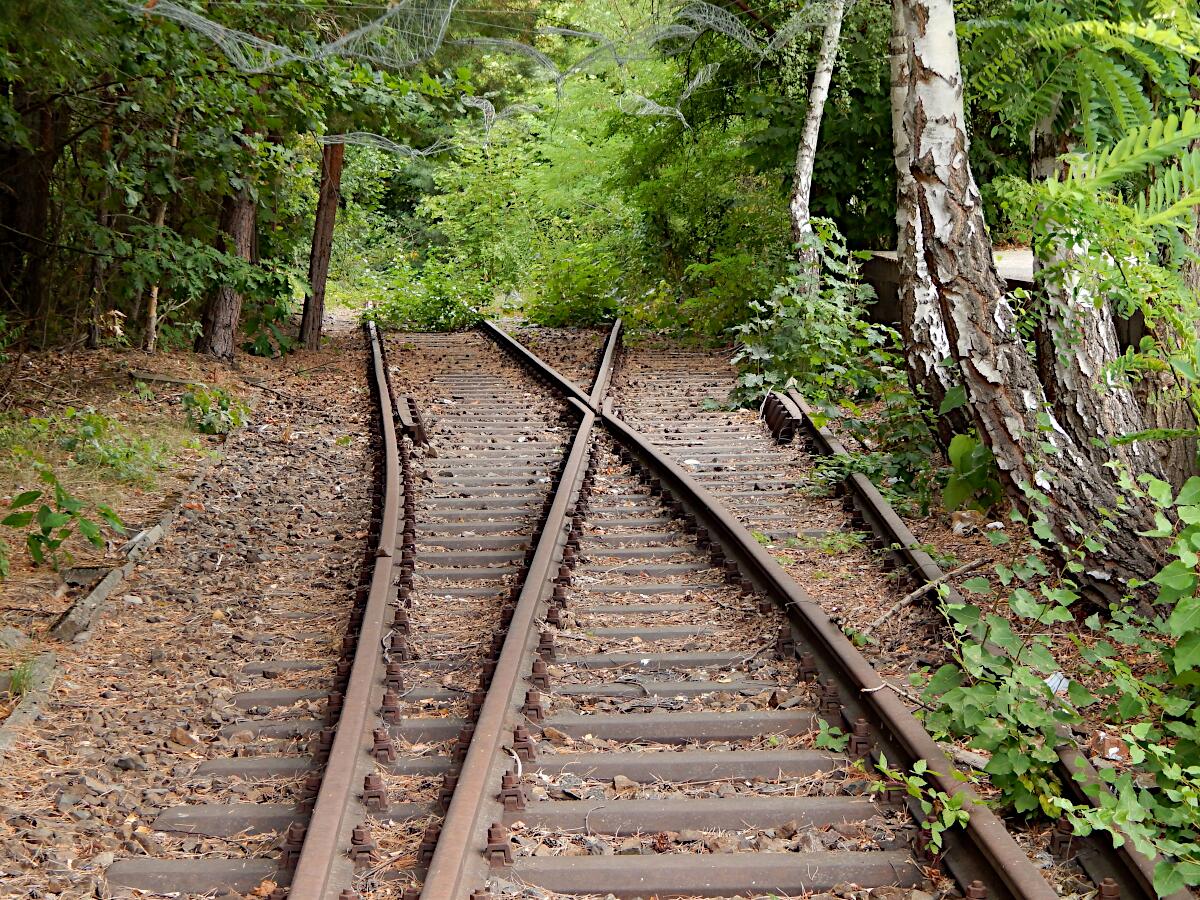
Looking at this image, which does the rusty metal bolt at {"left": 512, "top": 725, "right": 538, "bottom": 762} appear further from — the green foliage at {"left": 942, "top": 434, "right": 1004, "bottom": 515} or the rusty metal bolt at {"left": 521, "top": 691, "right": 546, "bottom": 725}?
the green foliage at {"left": 942, "top": 434, "right": 1004, "bottom": 515}

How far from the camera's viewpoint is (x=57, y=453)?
29.7 ft

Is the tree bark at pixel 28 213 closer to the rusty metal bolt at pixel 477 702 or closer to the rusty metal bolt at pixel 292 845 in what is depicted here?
the rusty metal bolt at pixel 477 702

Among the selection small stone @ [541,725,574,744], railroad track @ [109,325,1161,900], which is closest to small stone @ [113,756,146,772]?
railroad track @ [109,325,1161,900]

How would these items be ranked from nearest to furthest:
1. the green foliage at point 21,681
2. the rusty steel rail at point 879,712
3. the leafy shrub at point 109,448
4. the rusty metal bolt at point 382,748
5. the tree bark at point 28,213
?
the rusty steel rail at point 879,712 → the rusty metal bolt at point 382,748 → the green foliage at point 21,681 → the leafy shrub at point 109,448 → the tree bark at point 28,213

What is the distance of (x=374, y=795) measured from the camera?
3832 millimetres

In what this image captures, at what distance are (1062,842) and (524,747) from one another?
5.87 feet

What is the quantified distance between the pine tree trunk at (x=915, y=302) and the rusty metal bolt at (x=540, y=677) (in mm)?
3579

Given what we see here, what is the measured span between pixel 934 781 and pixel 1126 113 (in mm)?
3938

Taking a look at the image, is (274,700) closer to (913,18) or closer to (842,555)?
(842,555)

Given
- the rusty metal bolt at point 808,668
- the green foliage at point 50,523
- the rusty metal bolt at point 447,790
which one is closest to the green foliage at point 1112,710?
the rusty metal bolt at point 808,668

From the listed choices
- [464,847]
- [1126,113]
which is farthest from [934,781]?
[1126,113]

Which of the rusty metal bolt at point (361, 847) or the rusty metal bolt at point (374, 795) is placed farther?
the rusty metal bolt at point (374, 795)

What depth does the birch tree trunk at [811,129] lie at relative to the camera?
1319 centimetres

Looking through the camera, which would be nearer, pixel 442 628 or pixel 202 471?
pixel 442 628
